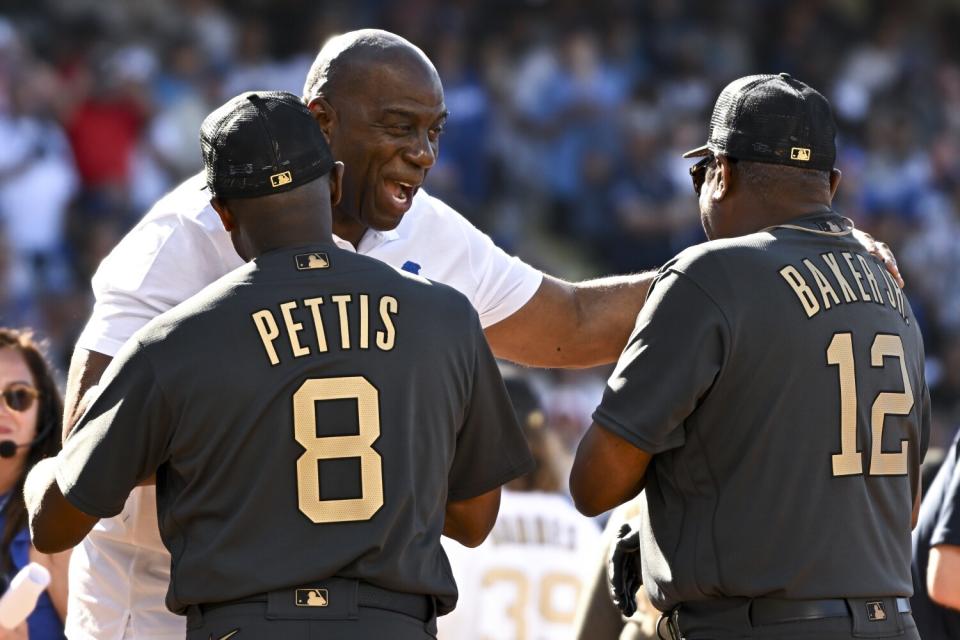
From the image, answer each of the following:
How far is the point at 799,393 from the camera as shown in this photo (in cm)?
313

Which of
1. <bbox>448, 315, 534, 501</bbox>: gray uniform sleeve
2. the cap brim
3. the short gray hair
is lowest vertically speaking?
<bbox>448, 315, 534, 501</bbox>: gray uniform sleeve

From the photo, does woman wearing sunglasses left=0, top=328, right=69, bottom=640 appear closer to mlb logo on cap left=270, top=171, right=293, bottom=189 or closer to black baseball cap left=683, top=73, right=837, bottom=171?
mlb logo on cap left=270, top=171, right=293, bottom=189

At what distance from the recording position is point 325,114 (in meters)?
3.63

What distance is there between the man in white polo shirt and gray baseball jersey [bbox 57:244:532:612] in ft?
1.55

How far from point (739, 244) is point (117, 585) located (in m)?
1.66

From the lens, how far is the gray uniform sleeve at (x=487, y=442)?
10.1ft

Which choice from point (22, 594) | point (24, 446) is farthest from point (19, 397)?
point (22, 594)

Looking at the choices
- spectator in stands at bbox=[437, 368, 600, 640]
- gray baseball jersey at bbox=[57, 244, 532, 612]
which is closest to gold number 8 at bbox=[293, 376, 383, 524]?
gray baseball jersey at bbox=[57, 244, 532, 612]

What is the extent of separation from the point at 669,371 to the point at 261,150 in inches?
37.1

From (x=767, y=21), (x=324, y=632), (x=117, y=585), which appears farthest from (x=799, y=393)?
(x=767, y=21)

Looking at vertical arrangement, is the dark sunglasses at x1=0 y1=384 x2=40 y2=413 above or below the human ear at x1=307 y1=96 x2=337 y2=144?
below

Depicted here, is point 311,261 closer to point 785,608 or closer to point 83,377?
point 83,377

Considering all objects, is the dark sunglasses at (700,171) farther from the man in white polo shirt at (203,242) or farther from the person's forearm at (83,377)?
the person's forearm at (83,377)

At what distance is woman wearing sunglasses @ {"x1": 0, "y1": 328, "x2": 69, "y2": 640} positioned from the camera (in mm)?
4324
